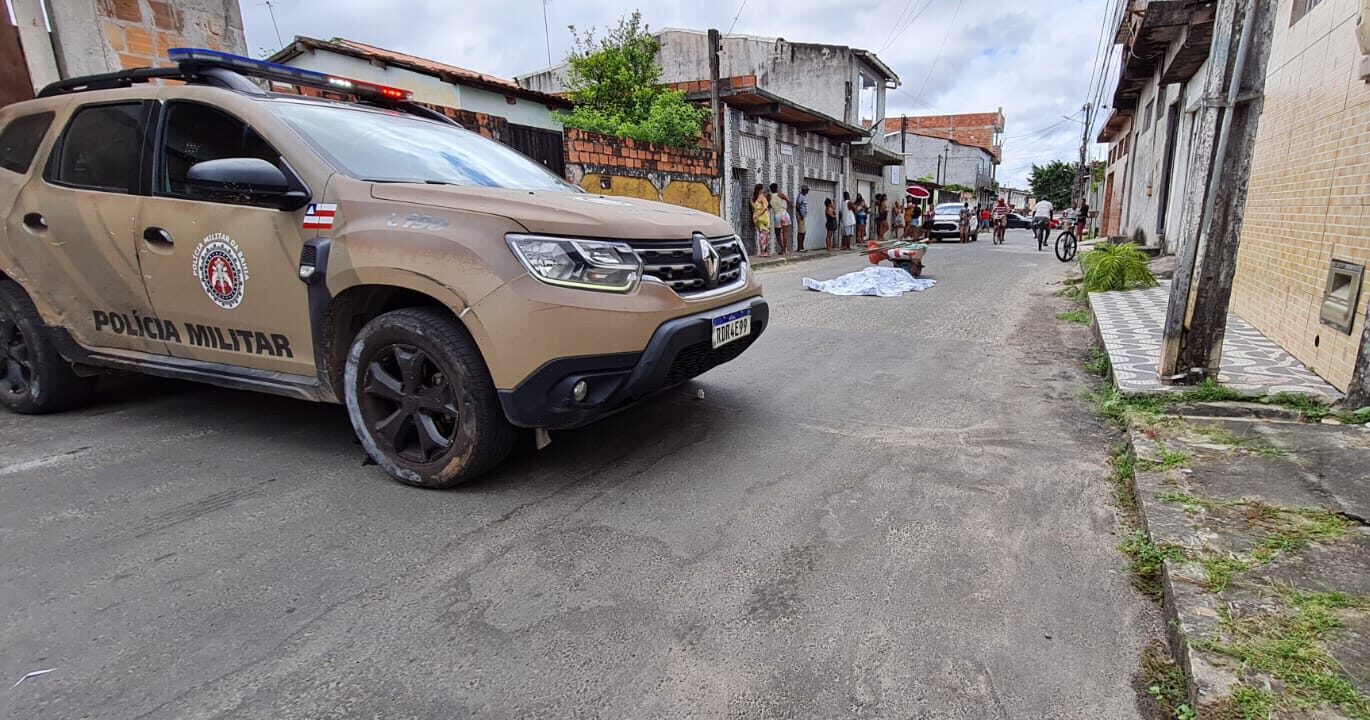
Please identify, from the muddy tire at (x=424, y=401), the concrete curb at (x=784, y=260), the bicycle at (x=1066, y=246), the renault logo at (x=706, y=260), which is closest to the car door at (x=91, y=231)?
the muddy tire at (x=424, y=401)

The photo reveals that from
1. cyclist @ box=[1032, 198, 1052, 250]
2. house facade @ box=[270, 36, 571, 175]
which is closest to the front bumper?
house facade @ box=[270, 36, 571, 175]

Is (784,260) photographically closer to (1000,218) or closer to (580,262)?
(1000,218)

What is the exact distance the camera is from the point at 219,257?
10.6ft

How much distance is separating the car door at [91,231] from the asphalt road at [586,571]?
651 mm

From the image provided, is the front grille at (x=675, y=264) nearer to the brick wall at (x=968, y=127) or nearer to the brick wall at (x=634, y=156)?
the brick wall at (x=634, y=156)

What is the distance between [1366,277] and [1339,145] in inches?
44.2

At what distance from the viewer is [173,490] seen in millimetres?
3064

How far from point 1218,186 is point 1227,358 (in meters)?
1.65

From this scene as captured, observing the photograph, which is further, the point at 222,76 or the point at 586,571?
the point at 222,76

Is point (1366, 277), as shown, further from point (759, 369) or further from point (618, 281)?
point (618, 281)

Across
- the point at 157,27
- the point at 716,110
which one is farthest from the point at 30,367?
the point at 716,110

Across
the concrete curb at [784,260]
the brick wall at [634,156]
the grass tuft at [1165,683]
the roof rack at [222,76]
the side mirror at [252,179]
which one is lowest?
the concrete curb at [784,260]

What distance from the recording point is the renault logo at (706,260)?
3.26 metres

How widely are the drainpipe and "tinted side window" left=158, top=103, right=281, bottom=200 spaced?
4153mm
